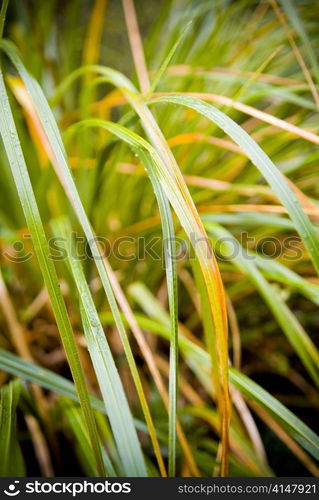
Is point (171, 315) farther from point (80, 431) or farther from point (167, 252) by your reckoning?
point (80, 431)

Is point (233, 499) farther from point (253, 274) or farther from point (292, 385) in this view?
point (292, 385)

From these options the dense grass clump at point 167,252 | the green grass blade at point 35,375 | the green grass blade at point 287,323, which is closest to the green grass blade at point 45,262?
the dense grass clump at point 167,252

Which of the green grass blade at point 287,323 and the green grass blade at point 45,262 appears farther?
the green grass blade at point 287,323

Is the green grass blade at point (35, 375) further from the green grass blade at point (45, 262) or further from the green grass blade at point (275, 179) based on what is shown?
the green grass blade at point (275, 179)

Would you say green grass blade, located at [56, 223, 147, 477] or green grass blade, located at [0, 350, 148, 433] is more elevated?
green grass blade, located at [0, 350, 148, 433]

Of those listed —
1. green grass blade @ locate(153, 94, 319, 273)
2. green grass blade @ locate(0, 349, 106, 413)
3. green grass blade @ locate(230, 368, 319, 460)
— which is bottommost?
green grass blade @ locate(230, 368, 319, 460)

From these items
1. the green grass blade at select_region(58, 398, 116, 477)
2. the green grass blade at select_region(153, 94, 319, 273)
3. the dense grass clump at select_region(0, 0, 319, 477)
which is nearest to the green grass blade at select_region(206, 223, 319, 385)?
the dense grass clump at select_region(0, 0, 319, 477)

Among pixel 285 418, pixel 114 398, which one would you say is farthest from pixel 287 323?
pixel 114 398

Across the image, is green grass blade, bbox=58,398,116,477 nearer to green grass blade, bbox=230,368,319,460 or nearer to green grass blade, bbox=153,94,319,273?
green grass blade, bbox=230,368,319,460
